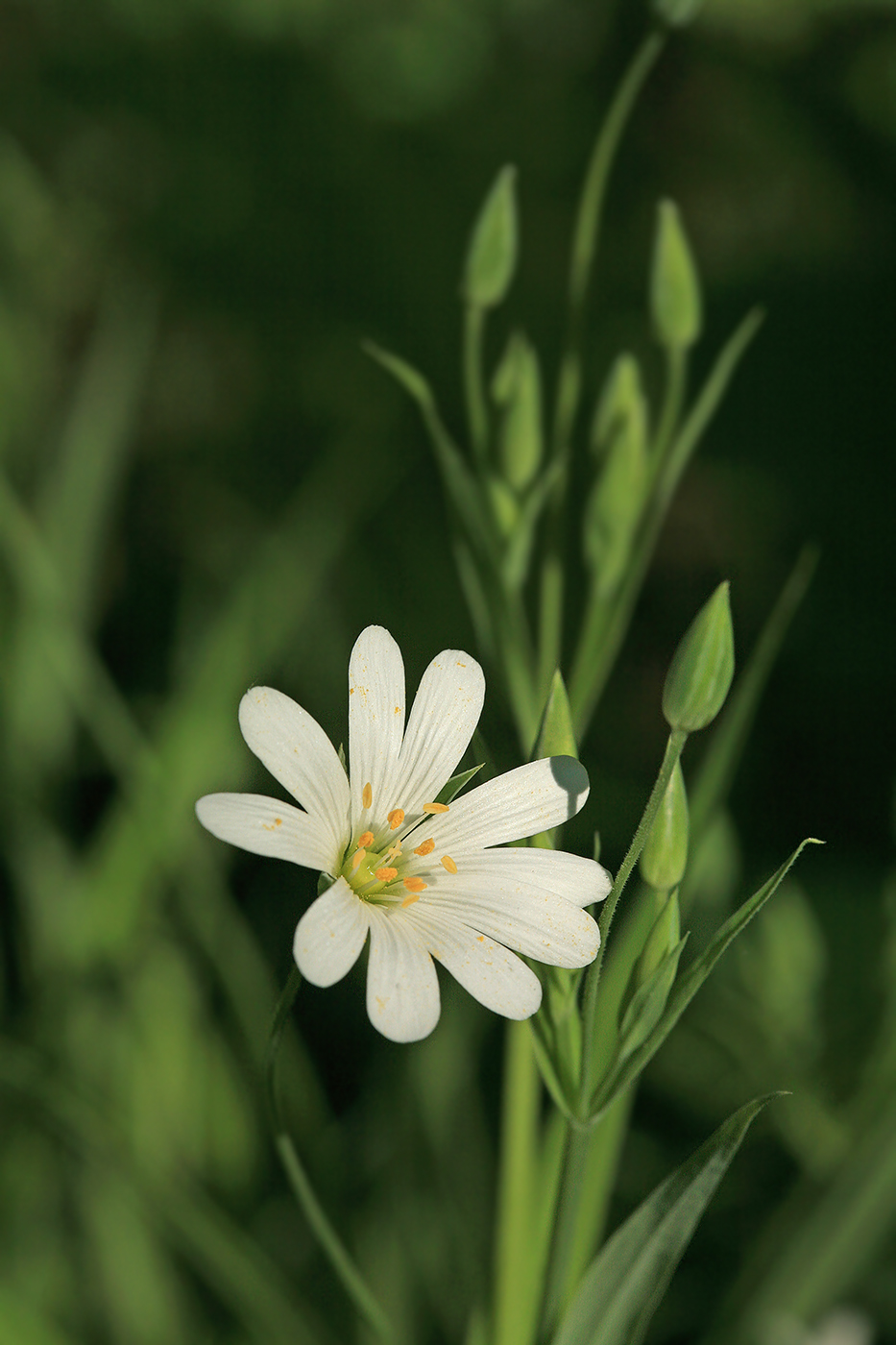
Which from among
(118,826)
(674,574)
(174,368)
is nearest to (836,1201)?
(118,826)

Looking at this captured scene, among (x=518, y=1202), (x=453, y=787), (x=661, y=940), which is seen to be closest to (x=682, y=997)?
(x=661, y=940)

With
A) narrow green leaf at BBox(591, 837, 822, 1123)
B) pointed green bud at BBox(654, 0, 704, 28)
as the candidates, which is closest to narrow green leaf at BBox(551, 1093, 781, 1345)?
narrow green leaf at BBox(591, 837, 822, 1123)

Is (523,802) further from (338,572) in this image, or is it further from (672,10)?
(338,572)

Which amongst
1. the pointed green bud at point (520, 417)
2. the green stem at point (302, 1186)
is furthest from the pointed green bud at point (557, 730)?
the pointed green bud at point (520, 417)

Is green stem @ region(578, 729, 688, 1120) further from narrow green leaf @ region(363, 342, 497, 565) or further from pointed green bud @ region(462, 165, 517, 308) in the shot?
pointed green bud @ region(462, 165, 517, 308)

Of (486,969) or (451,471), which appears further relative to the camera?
(451,471)
